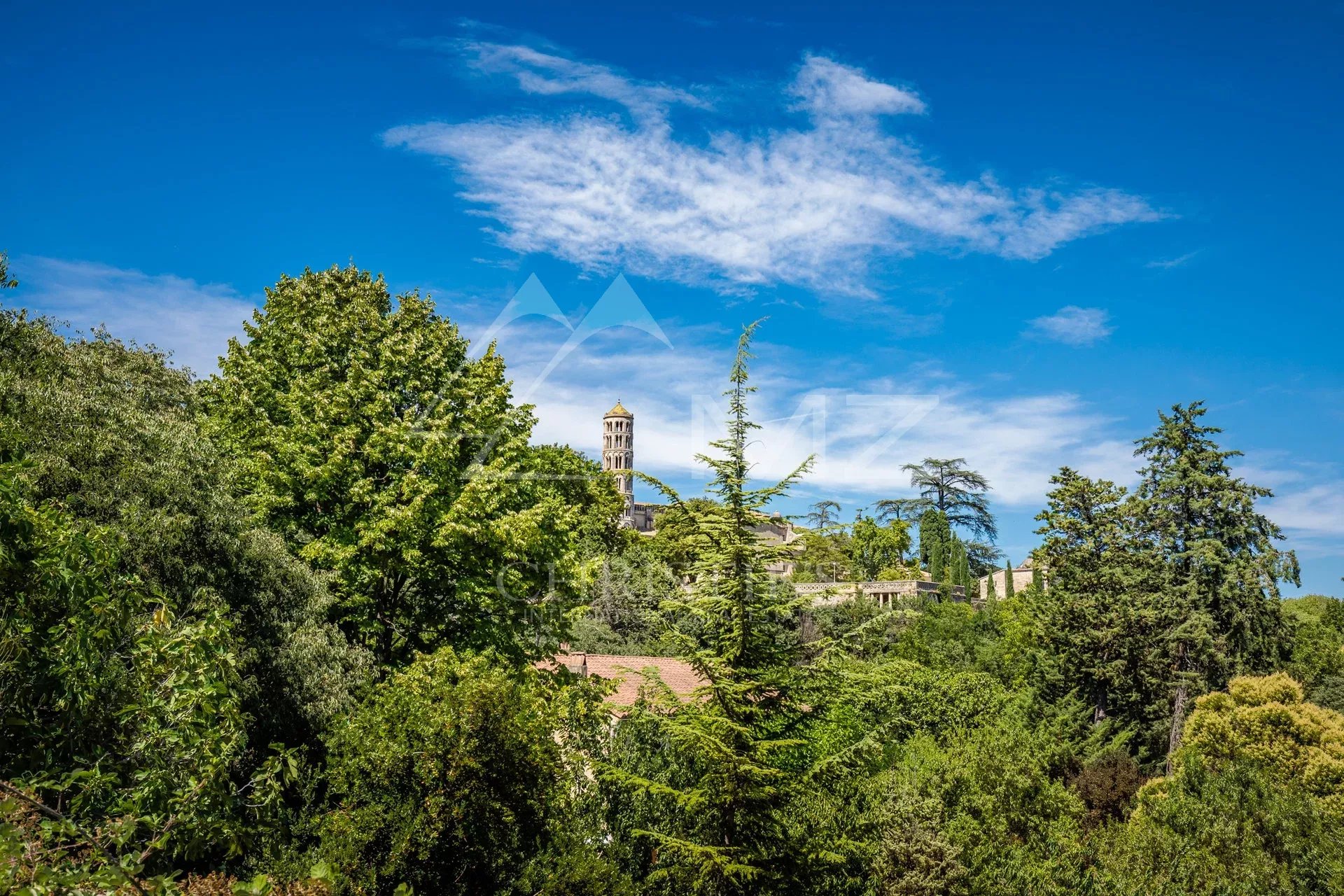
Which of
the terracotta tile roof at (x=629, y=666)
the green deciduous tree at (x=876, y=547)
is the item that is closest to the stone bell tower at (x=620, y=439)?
the green deciduous tree at (x=876, y=547)

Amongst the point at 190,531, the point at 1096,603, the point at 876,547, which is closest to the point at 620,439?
the point at 876,547

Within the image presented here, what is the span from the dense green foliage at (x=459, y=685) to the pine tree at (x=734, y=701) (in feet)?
0.19

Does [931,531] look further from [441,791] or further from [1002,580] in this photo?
[441,791]

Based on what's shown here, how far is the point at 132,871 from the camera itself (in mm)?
3730

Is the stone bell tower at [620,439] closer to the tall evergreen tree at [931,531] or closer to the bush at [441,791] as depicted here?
the tall evergreen tree at [931,531]

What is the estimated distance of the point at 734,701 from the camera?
40.0 ft

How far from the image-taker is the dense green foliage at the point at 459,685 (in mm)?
8406

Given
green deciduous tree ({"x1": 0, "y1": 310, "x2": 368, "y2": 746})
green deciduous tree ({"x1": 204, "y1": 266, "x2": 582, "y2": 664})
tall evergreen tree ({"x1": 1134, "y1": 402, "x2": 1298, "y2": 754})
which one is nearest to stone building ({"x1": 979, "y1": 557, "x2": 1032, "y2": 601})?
tall evergreen tree ({"x1": 1134, "y1": 402, "x2": 1298, "y2": 754})

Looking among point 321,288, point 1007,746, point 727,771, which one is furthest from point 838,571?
point 727,771

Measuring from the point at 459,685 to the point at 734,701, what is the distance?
12.7 feet

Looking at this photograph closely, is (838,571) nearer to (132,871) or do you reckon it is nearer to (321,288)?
(321,288)

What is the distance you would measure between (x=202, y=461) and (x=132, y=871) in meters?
12.7

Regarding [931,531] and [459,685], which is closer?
[459,685]

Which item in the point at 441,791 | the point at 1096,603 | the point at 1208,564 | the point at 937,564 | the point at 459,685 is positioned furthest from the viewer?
the point at 937,564
